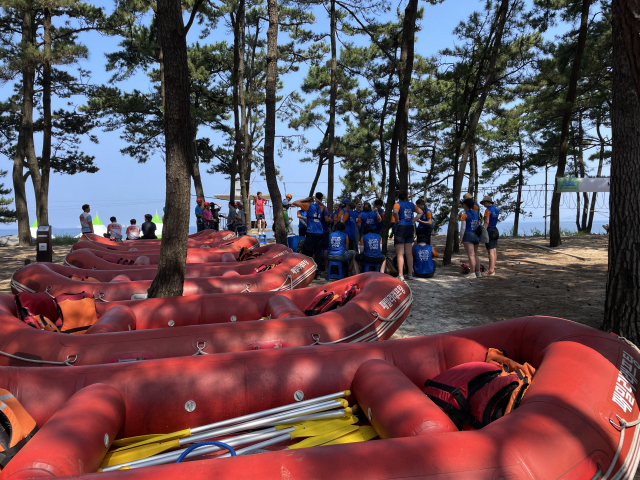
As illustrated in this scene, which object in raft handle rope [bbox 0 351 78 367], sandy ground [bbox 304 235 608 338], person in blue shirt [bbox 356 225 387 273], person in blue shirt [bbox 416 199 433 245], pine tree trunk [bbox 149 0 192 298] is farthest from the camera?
person in blue shirt [bbox 416 199 433 245]

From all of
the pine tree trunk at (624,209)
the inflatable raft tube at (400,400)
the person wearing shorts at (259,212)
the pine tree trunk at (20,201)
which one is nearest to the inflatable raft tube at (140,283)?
the inflatable raft tube at (400,400)

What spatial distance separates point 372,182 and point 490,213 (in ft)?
60.7

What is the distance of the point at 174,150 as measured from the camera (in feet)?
17.0

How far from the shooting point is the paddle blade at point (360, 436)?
105 inches

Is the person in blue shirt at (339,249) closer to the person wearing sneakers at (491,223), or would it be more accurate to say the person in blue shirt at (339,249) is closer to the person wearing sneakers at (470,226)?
the person wearing sneakers at (470,226)

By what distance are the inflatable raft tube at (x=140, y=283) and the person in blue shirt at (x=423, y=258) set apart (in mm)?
3330

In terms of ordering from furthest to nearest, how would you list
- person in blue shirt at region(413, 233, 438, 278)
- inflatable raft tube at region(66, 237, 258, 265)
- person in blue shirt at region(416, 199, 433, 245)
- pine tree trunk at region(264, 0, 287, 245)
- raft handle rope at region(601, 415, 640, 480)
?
pine tree trunk at region(264, 0, 287, 245)
person in blue shirt at region(416, 199, 433, 245)
person in blue shirt at region(413, 233, 438, 278)
inflatable raft tube at region(66, 237, 258, 265)
raft handle rope at region(601, 415, 640, 480)

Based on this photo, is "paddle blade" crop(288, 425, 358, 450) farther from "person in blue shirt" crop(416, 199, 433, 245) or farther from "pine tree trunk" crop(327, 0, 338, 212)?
"pine tree trunk" crop(327, 0, 338, 212)

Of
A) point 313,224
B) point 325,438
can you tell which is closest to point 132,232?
point 313,224

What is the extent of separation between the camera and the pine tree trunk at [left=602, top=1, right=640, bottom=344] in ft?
13.8

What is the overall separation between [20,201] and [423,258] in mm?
16550

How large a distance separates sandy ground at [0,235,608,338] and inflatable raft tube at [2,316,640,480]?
8.85ft

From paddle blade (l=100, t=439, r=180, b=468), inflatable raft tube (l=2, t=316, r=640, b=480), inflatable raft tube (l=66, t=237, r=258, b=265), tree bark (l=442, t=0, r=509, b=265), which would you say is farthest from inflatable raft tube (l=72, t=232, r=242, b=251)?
paddle blade (l=100, t=439, r=180, b=468)

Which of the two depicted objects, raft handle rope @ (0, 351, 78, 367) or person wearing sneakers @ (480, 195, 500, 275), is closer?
raft handle rope @ (0, 351, 78, 367)
